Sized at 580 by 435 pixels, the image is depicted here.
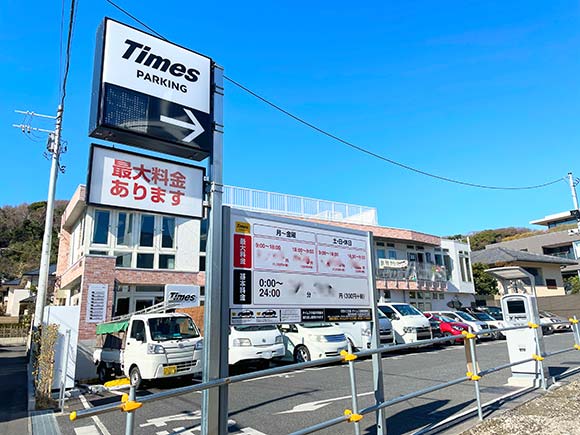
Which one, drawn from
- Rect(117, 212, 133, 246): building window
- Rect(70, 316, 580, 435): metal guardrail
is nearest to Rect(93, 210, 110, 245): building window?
Rect(117, 212, 133, 246): building window

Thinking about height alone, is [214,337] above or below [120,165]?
below

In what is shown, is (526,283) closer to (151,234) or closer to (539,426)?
(539,426)

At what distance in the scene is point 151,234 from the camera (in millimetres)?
21703

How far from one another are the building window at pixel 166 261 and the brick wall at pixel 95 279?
112 inches

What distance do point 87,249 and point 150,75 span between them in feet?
58.0

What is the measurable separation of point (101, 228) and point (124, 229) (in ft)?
3.59

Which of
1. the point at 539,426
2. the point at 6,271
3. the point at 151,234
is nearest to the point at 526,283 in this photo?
the point at 539,426

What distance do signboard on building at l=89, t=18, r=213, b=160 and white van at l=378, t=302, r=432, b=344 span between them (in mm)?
13082

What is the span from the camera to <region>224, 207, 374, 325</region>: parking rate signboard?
4215 millimetres

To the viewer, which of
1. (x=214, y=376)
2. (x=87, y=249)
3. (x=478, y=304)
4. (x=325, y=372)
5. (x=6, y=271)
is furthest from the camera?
(x=6, y=271)

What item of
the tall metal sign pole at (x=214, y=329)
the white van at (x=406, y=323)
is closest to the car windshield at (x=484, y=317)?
the white van at (x=406, y=323)

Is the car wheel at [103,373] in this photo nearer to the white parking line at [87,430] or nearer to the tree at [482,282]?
the white parking line at [87,430]

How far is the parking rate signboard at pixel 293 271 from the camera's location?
13.8ft

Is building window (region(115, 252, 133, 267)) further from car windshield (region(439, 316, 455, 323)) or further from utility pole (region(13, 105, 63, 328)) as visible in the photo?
car windshield (region(439, 316, 455, 323))
